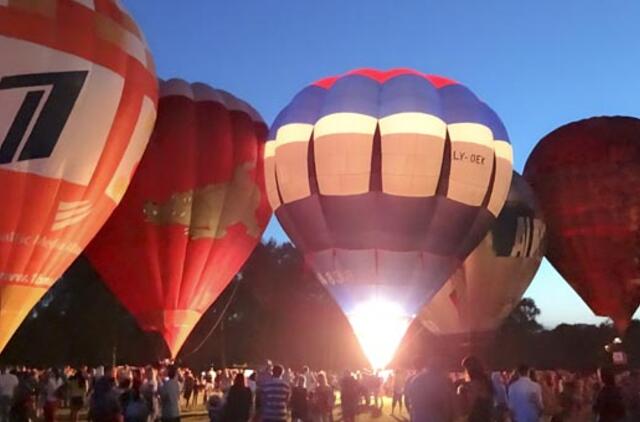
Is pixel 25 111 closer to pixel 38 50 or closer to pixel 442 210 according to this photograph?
pixel 38 50

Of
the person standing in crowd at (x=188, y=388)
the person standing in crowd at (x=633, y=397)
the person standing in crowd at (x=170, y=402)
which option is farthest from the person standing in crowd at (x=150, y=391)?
the person standing in crowd at (x=188, y=388)

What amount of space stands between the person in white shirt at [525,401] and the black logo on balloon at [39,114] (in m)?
6.18

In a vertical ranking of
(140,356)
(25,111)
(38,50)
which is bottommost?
(140,356)

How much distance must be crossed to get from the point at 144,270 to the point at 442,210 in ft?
16.1

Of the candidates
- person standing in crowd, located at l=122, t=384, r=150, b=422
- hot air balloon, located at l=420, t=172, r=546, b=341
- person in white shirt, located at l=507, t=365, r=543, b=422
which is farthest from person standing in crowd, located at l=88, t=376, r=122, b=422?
hot air balloon, located at l=420, t=172, r=546, b=341

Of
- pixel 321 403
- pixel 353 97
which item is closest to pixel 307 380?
pixel 321 403

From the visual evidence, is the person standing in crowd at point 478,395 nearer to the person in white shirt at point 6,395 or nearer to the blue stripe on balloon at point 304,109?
the person in white shirt at point 6,395

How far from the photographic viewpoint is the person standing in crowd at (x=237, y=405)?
6.64 metres

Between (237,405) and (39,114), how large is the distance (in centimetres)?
519

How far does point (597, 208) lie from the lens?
65.7 ft

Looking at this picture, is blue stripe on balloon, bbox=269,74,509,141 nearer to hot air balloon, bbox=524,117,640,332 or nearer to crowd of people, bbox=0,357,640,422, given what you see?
crowd of people, bbox=0,357,640,422

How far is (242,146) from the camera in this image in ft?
48.8

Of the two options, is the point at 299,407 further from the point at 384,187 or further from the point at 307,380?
the point at 307,380

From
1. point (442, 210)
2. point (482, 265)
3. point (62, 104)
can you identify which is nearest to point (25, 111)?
point (62, 104)
